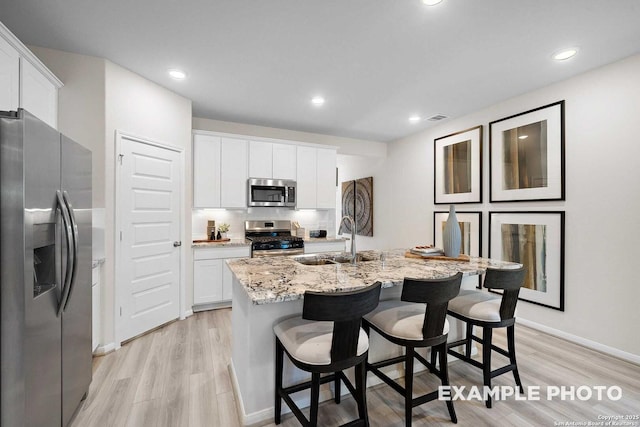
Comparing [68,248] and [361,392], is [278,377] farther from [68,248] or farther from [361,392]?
[68,248]

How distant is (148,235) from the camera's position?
2.99 m

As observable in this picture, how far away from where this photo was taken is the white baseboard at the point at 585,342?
2.49 metres

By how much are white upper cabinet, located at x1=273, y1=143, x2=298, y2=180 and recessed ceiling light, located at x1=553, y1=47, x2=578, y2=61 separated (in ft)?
10.7

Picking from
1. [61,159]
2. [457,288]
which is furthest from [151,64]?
[457,288]

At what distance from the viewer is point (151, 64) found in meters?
2.65

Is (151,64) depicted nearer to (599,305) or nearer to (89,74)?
(89,74)

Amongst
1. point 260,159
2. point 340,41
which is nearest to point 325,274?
point 340,41

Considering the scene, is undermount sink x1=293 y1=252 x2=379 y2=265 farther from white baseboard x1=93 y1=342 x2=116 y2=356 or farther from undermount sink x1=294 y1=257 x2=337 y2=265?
white baseboard x1=93 y1=342 x2=116 y2=356

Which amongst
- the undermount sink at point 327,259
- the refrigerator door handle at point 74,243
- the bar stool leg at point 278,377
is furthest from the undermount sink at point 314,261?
the refrigerator door handle at point 74,243

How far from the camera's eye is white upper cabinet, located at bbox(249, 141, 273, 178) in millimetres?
4211

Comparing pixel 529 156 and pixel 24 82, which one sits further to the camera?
pixel 529 156

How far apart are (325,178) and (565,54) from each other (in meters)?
3.23

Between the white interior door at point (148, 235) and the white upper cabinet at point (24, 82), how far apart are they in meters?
0.58

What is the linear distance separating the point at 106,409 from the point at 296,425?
1.28 m
